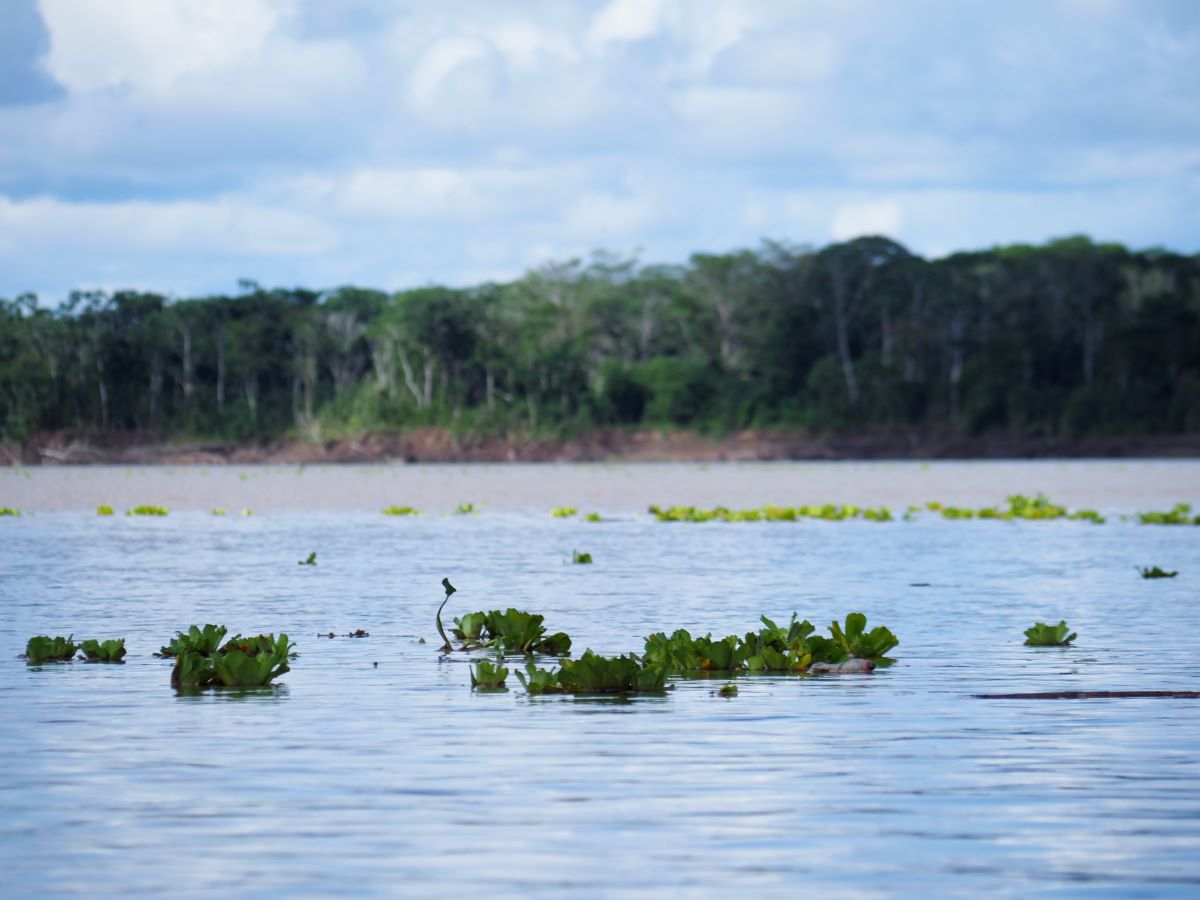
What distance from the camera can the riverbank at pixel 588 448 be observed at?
417ft

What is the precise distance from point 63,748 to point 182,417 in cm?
13214

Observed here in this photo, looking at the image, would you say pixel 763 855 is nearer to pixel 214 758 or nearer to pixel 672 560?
pixel 214 758

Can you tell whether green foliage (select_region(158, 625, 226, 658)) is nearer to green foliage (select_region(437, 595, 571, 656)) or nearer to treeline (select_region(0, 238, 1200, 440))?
green foliage (select_region(437, 595, 571, 656))

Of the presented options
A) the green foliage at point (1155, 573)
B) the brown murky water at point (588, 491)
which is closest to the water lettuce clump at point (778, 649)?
the green foliage at point (1155, 573)

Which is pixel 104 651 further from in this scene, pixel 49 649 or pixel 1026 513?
pixel 1026 513

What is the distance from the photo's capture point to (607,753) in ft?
32.5

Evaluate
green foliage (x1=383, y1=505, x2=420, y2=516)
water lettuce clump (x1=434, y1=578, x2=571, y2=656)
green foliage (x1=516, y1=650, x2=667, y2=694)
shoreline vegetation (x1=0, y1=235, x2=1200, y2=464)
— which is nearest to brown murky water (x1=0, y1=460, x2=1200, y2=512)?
green foliage (x1=383, y1=505, x2=420, y2=516)

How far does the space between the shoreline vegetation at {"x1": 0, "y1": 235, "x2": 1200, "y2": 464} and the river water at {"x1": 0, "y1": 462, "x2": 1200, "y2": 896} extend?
107 meters

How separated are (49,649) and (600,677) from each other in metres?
4.40

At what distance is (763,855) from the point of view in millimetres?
7418

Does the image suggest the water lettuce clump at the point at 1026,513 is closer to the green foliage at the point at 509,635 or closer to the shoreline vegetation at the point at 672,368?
the green foliage at the point at 509,635

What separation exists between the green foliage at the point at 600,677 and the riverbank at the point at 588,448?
373 feet

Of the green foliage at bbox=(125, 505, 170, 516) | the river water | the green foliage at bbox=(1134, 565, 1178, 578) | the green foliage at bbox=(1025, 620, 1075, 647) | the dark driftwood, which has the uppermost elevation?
the green foliage at bbox=(125, 505, 170, 516)

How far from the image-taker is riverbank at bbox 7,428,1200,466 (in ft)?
417
